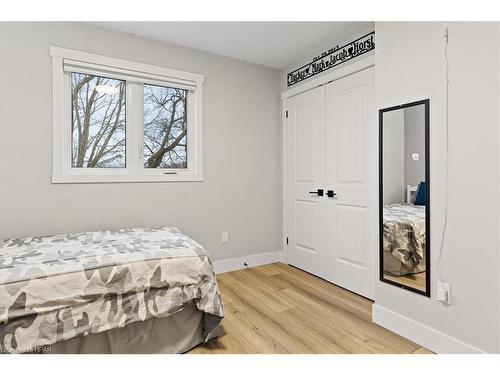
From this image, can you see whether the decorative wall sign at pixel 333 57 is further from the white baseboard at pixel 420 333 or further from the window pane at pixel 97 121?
the white baseboard at pixel 420 333

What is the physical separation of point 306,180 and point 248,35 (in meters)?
1.57

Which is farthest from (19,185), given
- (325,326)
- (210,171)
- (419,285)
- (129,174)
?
(419,285)

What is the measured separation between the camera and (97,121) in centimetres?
262

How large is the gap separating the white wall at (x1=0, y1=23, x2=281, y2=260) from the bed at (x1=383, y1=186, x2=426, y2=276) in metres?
1.65

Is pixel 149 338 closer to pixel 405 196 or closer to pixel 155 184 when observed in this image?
pixel 155 184

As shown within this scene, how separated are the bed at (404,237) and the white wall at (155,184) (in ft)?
5.42

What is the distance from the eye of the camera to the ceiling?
97.0 inches

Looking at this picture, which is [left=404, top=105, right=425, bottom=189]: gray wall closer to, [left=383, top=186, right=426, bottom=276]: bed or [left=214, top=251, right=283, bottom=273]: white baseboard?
[left=383, top=186, right=426, bottom=276]: bed

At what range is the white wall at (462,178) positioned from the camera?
145cm

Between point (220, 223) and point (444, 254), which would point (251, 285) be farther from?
point (444, 254)

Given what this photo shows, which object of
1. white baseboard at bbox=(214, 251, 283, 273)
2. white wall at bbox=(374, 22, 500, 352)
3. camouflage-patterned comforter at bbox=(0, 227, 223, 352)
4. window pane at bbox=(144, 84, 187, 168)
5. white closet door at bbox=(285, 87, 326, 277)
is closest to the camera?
camouflage-patterned comforter at bbox=(0, 227, 223, 352)

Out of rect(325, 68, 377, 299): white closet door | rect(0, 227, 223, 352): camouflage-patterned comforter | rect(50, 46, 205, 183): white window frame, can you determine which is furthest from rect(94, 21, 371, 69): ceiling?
rect(0, 227, 223, 352): camouflage-patterned comforter

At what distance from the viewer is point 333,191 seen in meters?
2.81

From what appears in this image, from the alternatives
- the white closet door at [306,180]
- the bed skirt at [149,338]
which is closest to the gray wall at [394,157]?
the white closet door at [306,180]
